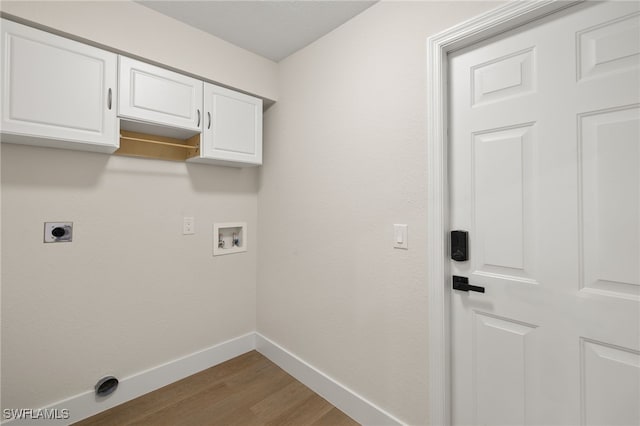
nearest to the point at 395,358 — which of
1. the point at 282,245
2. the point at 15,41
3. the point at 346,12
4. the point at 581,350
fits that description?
Answer: the point at 581,350

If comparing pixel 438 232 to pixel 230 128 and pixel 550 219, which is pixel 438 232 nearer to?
pixel 550 219

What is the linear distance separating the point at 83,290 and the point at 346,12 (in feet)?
7.92

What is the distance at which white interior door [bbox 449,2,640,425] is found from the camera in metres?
1.04

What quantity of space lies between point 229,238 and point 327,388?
142cm

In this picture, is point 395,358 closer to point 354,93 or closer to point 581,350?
point 581,350

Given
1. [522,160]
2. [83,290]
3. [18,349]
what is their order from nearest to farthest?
[522,160], [18,349], [83,290]

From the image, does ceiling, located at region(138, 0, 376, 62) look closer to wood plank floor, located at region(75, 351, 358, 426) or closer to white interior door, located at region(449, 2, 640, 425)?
white interior door, located at region(449, 2, 640, 425)

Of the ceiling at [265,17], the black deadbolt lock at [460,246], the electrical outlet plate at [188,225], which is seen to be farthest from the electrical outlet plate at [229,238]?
the black deadbolt lock at [460,246]

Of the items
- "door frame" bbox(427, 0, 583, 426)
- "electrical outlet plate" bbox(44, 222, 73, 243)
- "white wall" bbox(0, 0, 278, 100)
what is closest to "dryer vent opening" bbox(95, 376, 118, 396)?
"electrical outlet plate" bbox(44, 222, 73, 243)

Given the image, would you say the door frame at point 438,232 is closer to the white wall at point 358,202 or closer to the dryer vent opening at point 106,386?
the white wall at point 358,202

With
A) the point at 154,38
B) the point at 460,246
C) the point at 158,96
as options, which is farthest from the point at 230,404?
the point at 154,38

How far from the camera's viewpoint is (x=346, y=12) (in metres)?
1.78

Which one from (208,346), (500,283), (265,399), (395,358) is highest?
(500,283)

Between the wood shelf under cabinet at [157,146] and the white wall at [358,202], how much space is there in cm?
66
